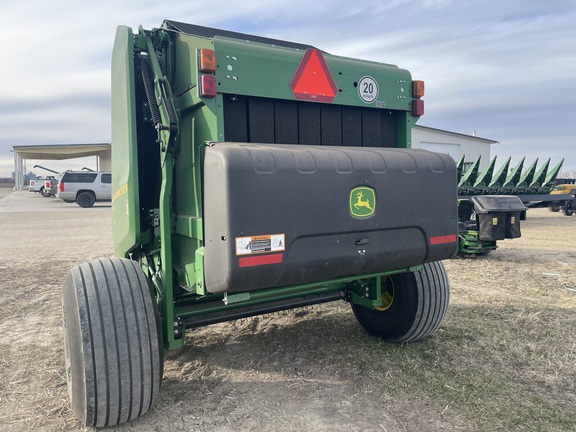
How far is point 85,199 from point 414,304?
22.4 m

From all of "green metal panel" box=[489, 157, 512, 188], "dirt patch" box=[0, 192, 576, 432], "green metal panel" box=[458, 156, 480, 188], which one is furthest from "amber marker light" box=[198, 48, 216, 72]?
"green metal panel" box=[489, 157, 512, 188]

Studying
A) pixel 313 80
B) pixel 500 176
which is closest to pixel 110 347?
pixel 313 80

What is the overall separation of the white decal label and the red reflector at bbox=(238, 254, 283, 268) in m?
1.38

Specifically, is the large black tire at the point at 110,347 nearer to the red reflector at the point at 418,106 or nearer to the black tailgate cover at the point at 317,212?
the black tailgate cover at the point at 317,212

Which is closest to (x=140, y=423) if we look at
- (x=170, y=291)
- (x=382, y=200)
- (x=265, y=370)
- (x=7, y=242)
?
(x=170, y=291)

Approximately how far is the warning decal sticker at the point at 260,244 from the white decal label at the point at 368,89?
130 cm

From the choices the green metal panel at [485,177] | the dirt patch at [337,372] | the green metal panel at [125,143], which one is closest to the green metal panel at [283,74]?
the green metal panel at [125,143]

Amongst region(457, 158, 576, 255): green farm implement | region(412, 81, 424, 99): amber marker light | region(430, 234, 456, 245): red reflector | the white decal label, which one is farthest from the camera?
region(457, 158, 576, 255): green farm implement

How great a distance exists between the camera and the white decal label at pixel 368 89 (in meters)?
3.12

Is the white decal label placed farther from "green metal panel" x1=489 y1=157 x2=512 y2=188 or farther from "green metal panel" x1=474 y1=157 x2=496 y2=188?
"green metal panel" x1=489 y1=157 x2=512 y2=188

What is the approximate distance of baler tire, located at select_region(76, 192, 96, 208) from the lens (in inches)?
909

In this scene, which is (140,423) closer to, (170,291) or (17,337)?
(170,291)

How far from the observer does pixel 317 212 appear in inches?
95.5

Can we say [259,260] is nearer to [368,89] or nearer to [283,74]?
[283,74]
